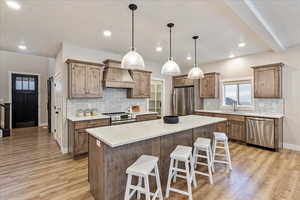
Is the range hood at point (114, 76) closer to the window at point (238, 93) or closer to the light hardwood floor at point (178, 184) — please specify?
the light hardwood floor at point (178, 184)

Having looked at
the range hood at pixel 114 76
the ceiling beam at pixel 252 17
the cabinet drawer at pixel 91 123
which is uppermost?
the ceiling beam at pixel 252 17

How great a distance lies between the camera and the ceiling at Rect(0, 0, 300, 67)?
2.23 metres

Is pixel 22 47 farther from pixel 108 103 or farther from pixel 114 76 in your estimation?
pixel 108 103

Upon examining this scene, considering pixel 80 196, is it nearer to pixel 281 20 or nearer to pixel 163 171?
pixel 163 171

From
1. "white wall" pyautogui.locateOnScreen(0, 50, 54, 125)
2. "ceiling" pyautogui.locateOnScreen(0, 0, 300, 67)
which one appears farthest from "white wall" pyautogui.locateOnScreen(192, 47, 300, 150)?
"white wall" pyautogui.locateOnScreen(0, 50, 54, 125)

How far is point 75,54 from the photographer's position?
154 inches

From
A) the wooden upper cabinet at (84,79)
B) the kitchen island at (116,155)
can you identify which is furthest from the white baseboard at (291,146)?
the wooden upper cabinet at (84,79)

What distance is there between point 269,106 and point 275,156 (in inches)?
59.2

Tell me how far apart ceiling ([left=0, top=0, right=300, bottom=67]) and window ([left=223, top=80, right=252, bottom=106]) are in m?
1.20

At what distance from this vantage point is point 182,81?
6.18m

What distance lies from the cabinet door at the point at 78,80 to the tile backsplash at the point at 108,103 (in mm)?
352

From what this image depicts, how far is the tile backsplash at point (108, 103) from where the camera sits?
3861 millimetres

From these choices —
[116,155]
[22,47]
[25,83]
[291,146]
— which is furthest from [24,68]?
[291,146]

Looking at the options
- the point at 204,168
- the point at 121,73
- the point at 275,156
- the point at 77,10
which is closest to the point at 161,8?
the point at 77,10
